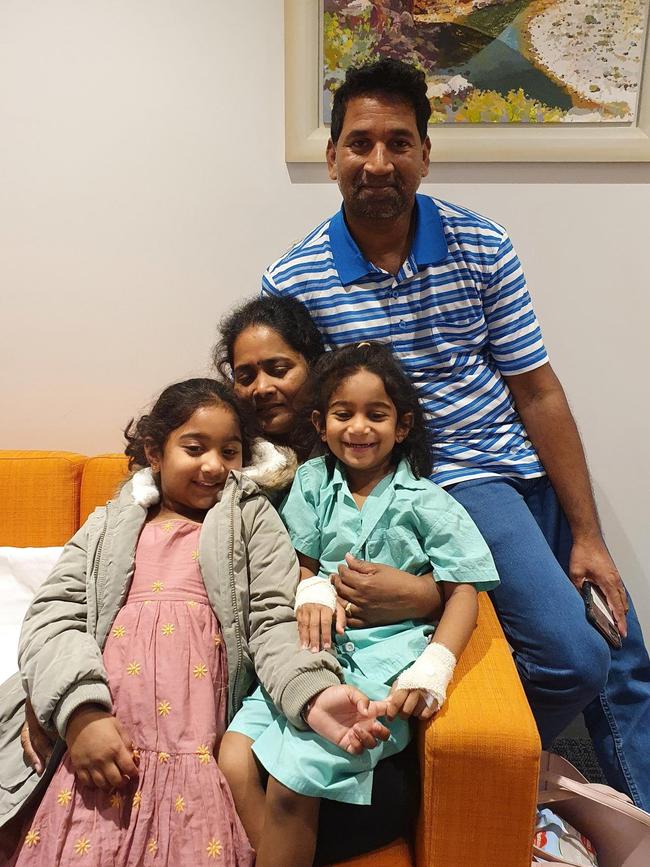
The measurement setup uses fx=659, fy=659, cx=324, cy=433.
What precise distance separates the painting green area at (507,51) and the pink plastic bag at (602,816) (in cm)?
163

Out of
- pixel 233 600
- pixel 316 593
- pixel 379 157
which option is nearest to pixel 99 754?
pixel 233 600

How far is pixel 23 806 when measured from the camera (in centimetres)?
107

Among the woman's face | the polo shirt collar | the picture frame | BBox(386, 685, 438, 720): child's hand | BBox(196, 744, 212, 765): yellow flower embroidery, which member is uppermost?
the picture frame

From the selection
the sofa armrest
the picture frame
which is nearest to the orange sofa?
the sofa armrest

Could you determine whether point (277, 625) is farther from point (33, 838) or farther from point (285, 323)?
point (285, 323)

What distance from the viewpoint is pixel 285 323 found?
1.51 meters

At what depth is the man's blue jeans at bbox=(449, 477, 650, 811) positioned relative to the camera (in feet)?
4.39

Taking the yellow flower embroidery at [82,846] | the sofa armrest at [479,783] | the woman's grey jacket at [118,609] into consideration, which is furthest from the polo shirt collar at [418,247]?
the yellow flower embroidery at [82,846]

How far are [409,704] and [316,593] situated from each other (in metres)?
0.26

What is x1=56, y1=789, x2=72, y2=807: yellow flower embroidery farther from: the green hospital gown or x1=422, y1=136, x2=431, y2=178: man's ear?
x1=422, y1=136, x2=431, y2=178: man's ear

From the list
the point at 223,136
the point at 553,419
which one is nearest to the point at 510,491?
the point at 553,419

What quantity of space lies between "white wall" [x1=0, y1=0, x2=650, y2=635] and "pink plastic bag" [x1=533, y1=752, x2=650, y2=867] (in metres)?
0.85

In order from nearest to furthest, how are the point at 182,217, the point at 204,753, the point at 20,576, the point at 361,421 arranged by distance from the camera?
the point at 204,753 < the point at 361,421 < the point at 20,576 < the point at 182,217

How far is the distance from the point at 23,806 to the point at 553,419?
51.3 inches
